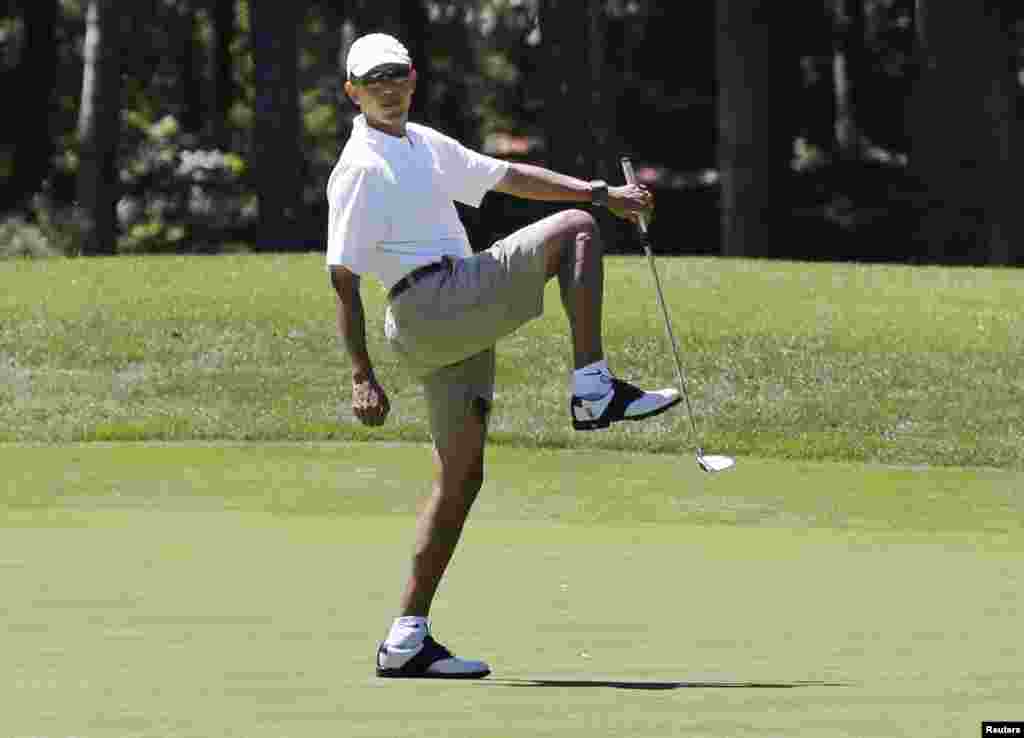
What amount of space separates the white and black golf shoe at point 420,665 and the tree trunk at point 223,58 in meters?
44.0

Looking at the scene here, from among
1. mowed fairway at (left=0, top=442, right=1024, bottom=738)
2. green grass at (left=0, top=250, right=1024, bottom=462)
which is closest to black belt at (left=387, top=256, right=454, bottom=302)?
mowed fairway at (left=0, top=442, right=1024, bottom=738)

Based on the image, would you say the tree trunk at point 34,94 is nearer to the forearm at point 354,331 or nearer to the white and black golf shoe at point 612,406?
the forearm at point 354,331

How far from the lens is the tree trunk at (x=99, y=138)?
35.5m

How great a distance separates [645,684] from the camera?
808cm

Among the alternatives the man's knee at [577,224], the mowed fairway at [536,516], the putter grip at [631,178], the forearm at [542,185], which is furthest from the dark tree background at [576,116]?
the man's knee at [577,224]

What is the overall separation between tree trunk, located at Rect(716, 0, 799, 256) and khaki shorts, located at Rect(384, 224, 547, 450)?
1042 inches

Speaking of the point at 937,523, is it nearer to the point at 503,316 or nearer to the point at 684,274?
the point at 503,316

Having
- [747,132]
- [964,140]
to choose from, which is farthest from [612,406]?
[747,132]

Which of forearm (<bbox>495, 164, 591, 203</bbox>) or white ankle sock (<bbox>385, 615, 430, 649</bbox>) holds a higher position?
forearm (<bbox>495, 164, 591, 203</bbox>)

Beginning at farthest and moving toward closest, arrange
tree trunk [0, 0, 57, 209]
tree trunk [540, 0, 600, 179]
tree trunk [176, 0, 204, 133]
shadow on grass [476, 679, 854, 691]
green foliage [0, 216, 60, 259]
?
tree trunk [176, 0, 204, 133]
tree trunk [0, 0, 57, 209]
green foliage [0, 216, 60, 259]
tree trunk [540, 0, 600, 179]
shadow on grass [476, 679, 854, 691]

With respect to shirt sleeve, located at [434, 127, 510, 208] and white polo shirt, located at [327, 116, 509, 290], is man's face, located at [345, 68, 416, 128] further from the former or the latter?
shirt sleeve, located at [434, 127, 510, 208]

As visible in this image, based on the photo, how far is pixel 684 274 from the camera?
25.4m

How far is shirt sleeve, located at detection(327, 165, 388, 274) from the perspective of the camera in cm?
834

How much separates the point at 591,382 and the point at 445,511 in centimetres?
79
